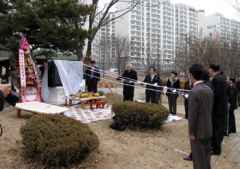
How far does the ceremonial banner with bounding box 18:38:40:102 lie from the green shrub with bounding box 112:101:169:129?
3.88 meters

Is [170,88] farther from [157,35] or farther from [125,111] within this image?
[157,35]

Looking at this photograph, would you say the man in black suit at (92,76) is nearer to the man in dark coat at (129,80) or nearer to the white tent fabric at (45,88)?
Answer: the man in dark coat at (129,80)

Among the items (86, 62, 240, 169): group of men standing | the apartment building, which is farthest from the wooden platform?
the apartment building

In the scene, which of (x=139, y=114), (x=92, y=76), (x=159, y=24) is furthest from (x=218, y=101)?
(x=159, y=24)

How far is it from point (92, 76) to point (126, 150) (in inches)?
244

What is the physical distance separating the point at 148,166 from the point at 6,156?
8.22 ft

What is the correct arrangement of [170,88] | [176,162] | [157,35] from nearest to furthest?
[176,162] → [170,88] → [157,35]

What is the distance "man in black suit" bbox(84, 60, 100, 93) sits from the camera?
444 inches

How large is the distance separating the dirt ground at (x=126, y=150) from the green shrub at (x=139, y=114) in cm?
25

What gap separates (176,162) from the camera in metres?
5.40

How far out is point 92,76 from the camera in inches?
453

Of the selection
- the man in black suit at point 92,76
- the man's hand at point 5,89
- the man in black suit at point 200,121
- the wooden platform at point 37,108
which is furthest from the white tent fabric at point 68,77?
the man's hand at point 5,89

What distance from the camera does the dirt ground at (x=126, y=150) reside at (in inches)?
187

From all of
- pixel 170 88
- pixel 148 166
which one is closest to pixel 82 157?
pixel 148 166
